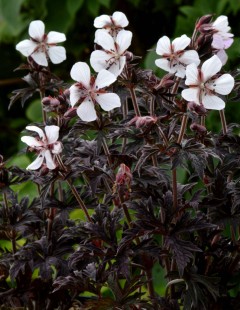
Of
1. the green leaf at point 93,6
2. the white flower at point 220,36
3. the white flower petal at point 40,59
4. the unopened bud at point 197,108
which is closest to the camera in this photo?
the unopened bud at point 197,108

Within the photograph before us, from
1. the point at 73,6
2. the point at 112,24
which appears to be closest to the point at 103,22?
the point at 112,24

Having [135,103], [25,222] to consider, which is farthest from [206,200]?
[25,222]

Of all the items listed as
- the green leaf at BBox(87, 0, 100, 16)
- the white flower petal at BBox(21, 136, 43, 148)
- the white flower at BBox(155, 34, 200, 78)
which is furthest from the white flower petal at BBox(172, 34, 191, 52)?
the green leaf at BBox(87, 0, 100, 16)

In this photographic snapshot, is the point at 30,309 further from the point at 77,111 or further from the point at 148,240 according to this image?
the point at 77,111

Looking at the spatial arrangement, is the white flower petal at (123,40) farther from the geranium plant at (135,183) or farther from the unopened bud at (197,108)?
the unopened bud at (197,108)

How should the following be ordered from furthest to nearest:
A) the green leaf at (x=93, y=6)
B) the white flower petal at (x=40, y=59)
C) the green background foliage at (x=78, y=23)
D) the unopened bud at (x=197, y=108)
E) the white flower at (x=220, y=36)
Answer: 1. the green leaf at (x=93, y=6)
2. the green background foliage at (x=78, y=23)
3. the white flower petal at (x=40, y=59)
4. the white flower at (x=220, y=36)
5. the unopened bud at (x=197, y=108)

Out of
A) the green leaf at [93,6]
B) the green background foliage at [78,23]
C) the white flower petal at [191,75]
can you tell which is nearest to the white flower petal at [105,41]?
the white flower petal at [191,75]

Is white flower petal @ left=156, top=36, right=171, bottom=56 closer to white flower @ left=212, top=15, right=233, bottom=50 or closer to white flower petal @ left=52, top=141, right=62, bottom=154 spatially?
white flower @ left=212, top=15, right=233, bottom=50
